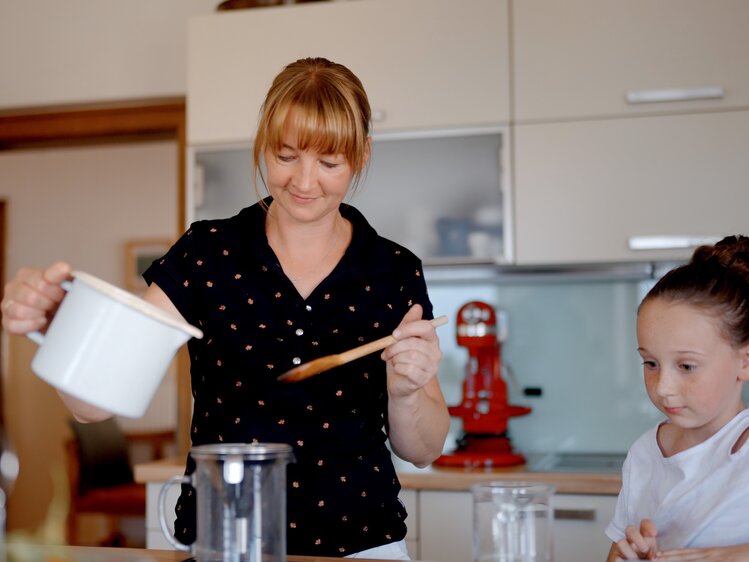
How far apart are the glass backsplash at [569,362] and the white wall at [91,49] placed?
3.59 feet

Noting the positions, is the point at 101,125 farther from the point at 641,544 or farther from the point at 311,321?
the point at 641,544

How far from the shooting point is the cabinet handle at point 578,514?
207 centimetres

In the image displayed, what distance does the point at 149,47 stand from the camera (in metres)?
2.89

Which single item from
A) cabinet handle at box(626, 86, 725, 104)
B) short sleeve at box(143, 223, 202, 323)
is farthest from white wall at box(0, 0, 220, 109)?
short sleeve at box(143, 223, 202, 323)

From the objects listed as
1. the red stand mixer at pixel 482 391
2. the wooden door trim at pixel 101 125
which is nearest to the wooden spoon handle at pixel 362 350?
the red stand mixer at pixel 482 391

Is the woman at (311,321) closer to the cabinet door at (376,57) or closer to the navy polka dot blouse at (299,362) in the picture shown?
the navy polka dot blouse at (299,362)

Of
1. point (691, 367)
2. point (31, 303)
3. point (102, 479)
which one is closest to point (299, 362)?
point (31, 303)

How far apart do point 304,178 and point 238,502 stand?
0.49 m

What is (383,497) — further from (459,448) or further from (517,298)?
(517,298)

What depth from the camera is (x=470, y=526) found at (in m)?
2.13

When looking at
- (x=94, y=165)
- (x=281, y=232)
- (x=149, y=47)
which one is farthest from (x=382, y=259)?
(x=94, y=165)

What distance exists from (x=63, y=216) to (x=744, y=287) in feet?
15.6

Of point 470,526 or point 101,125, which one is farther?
point 101,125

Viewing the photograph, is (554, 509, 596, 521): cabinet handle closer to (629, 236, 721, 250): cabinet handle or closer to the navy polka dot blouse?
(629, 236, 721, 250): cabinet handle
